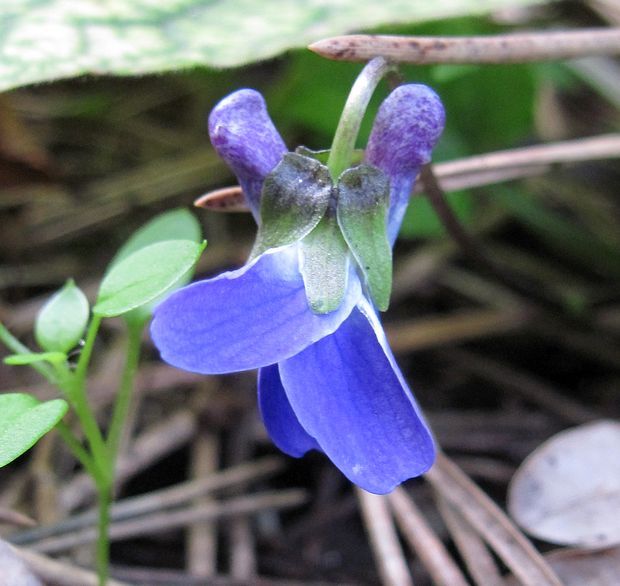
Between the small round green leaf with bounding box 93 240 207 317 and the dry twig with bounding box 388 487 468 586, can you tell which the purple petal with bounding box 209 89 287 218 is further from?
the dry twig with bounding box 388 487 468 586

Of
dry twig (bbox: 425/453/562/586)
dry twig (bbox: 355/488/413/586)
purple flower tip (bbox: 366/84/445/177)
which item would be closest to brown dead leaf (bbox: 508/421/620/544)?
dry twig (bbox: 425/453/562/586)


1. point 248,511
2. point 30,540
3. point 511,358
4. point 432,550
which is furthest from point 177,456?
point 511,358

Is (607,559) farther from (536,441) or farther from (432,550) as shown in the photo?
(536,441)

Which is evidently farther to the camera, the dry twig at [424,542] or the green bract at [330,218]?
the dry twig at [424,542]

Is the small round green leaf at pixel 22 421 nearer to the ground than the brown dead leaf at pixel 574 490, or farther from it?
farther from it

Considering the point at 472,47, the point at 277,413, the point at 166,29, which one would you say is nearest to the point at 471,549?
the point at 277,413

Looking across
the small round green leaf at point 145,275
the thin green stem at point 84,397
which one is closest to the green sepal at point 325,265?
the small round green leaf at point 145,275

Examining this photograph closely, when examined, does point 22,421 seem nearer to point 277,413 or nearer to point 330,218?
point 277,413

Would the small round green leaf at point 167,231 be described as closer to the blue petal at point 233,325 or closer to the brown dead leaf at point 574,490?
the blue petal at point 233,325
